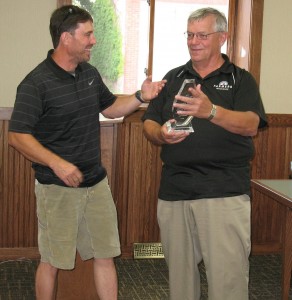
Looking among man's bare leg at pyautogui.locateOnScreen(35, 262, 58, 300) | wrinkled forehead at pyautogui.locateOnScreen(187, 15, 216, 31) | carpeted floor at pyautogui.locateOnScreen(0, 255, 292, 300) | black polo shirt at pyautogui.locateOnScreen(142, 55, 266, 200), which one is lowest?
carpeted floor at pyautogui.locateOnScreen(0, 255, 292, 300)

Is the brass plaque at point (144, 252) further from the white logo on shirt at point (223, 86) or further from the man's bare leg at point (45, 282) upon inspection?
the white logo on shirt at point (223, 86)

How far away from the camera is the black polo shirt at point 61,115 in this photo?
243cm

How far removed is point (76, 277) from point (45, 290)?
1.26 ft

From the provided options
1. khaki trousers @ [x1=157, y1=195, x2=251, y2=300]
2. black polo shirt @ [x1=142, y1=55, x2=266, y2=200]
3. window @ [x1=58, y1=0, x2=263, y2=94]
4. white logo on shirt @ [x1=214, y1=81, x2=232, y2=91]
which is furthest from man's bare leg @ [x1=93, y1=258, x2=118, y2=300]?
window @ [x1=58, y1=0, x2=263, y2=94]

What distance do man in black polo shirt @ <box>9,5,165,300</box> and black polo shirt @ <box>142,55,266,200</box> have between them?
0.29m

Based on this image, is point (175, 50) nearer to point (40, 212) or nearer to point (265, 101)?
point (265, 101)

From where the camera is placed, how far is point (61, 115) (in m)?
2.50

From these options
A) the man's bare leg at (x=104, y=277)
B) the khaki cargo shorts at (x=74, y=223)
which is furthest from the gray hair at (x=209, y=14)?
the man's bare leg at (x=104, y=277)

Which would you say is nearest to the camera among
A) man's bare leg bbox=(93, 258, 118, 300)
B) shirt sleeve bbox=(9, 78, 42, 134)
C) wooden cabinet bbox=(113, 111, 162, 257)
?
shirt sleeve bbox=(9, 78, 42, 134)

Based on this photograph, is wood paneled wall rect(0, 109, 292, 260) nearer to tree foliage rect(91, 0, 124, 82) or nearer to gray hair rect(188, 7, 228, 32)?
tree foliage rect(91, 0, 124, 82)

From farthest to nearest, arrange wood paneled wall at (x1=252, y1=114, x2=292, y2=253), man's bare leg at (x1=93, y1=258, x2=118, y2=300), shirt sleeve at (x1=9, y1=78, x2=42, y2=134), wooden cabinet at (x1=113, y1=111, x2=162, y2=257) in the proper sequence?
wood paneled wall at (x1=252, y1=114, x2=292, y2=253)
wooden cabinet at (x1=113, y1=111, x2=162, y2=257)
man's bare leg at (x1=93, y1=258, x2=118, y2=300)
shirt sleeve at (x1=9, y1=78, x2=42, y2=134)

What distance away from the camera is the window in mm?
4281

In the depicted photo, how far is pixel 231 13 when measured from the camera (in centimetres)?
447

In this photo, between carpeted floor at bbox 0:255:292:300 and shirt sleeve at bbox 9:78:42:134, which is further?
carpeted floor at bbox 0:255:292:300
